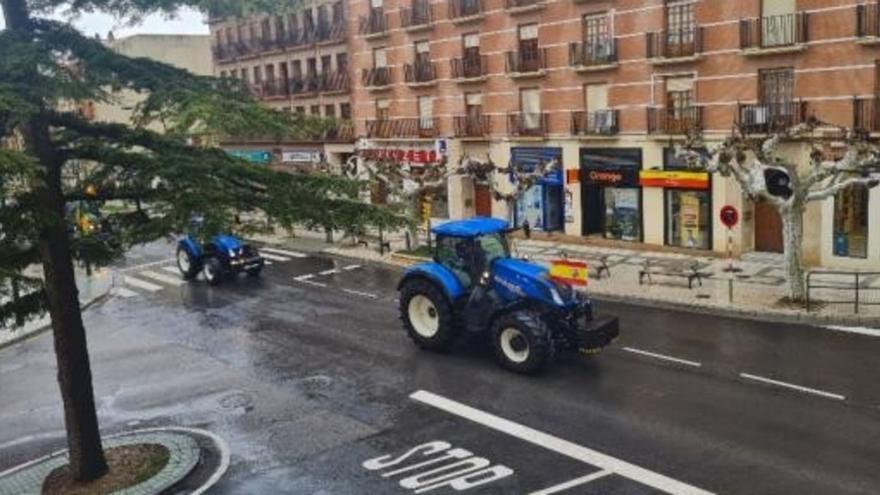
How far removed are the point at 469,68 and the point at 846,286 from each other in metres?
19.4

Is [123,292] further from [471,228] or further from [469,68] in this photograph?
[469,68]

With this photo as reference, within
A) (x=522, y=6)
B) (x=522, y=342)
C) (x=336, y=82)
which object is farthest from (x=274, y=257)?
(x=522, y=342)

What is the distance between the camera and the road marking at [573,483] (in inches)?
445

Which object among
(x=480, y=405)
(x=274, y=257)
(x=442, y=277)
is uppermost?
(x=442, y=277)

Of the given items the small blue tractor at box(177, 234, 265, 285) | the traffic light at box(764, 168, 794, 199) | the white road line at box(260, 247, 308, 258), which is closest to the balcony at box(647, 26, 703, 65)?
the traffic light at box(764, 168, 794, 199)

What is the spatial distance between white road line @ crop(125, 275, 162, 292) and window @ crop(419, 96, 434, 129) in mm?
15449

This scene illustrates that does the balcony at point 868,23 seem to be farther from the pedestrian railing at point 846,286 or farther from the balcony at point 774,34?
the pedestrian railing at point 846,286

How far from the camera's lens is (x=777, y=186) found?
23.6 m

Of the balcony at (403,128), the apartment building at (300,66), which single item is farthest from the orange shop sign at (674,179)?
the apartment building at (300,66)

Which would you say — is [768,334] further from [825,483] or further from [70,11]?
[70,11]

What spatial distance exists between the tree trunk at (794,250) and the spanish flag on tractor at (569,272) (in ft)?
18.7

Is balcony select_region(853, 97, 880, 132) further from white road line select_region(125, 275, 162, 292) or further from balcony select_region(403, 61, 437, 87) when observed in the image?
white road line select_region(125, 275, 162, 292)

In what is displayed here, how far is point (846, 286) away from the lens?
22469mm

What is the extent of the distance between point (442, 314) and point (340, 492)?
6407 mm
